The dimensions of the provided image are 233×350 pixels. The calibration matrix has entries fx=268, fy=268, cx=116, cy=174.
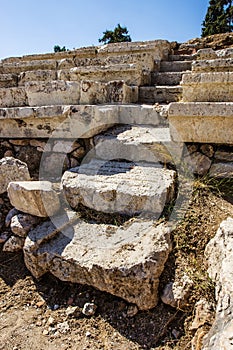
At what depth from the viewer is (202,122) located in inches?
98.6

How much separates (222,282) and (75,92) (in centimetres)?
263

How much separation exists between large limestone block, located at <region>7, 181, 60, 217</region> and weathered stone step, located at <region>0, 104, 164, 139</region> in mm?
860

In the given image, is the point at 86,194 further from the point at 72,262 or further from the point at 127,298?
the point at 127,298

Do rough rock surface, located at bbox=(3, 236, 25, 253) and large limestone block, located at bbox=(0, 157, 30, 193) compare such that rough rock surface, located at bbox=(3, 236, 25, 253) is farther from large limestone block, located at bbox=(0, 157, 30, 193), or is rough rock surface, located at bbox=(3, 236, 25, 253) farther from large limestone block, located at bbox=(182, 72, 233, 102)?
large limestone block, located at bbox=(182, 72, 233, 102)

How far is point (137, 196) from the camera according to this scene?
88.1 inches

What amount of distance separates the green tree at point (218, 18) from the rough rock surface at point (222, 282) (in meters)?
19.5

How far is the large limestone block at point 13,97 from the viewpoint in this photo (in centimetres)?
355

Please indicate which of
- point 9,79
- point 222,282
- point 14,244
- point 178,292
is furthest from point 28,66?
point 222,282

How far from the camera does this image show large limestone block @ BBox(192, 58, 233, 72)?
2.90 metres

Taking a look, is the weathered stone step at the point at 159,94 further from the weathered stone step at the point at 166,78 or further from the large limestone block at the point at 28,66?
the large limestone block at the point at 28,66

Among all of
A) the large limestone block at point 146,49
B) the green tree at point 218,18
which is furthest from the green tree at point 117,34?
the large limestone block at point 146,49

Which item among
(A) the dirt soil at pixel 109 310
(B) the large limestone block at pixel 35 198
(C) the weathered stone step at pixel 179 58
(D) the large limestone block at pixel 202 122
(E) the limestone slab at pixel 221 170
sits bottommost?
(A) the dirt soil at pixel 109 310

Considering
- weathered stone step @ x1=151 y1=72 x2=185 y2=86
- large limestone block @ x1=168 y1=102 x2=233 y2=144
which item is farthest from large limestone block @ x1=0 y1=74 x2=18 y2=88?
large limestone block @ x1=168 y1=102 x2=233 y2=144

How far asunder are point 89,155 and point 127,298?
5.16ft
